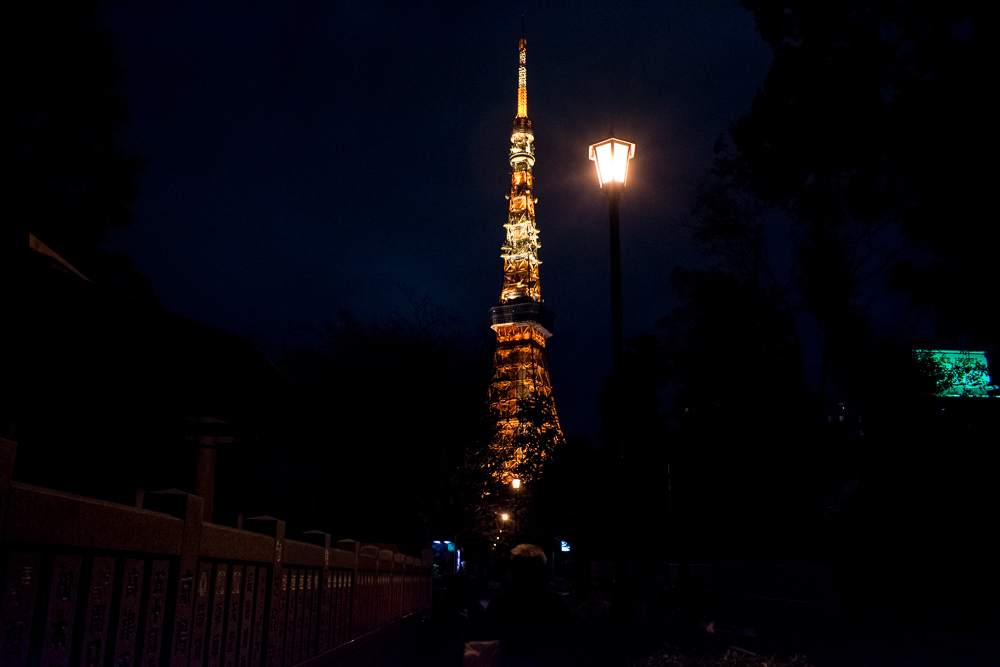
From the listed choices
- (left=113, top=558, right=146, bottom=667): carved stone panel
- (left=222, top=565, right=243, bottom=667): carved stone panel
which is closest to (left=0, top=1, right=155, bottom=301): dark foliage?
(left=222, top=565, right=243, bottom=667): carved stone panel

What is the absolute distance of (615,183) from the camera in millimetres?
8969

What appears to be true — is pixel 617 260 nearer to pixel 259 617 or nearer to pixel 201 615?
pixel 259 617

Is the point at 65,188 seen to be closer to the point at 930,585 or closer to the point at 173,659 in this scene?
the point at 173,659

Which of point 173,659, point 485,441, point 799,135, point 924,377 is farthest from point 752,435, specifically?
point 173,659

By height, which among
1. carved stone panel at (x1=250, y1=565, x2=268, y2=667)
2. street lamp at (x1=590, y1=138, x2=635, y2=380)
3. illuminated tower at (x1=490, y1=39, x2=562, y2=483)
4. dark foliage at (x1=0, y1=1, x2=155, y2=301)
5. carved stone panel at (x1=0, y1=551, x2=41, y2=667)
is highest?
illuminated tower at (x1=490, y1=39, x2=562, y2=483)

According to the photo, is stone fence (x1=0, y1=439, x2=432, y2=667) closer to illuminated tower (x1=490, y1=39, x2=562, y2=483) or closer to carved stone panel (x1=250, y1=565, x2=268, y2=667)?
carved stone panel (x1=250, y1=565, x2=268, y2=667)

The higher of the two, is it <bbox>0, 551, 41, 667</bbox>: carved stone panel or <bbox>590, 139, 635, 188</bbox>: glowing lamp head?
<bbox>590, 139, 635, 188</bbox>: glowing lamp head

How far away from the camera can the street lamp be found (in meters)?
8.88

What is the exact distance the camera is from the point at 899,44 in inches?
504

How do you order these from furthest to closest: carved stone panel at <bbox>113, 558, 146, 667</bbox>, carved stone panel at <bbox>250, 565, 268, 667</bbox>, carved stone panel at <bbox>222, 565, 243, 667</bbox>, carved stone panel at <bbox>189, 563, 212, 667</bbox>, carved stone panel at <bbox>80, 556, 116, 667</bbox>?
1. carved stone panel at <bbox>250, 565, 268, 667</bbox>
2. carved stone panel at <bbox>222, 565, 243, 667</bbox>
3. carved stone panel at <bbox>189, 563, 212, 667</bbox>
4. carved stone panel at <bbox>113, 558, 146, 667</bbox>
5. carved stone panel at <bbox>80, 556, 116, 667</bbox>

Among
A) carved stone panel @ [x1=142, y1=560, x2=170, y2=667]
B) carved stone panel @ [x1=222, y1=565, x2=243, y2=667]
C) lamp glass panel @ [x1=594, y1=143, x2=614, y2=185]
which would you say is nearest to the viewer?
carved stone panel @ [x1=142, y1=560, x2=170, y2=667]

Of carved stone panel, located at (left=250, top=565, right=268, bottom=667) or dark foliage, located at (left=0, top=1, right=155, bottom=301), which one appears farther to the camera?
dark foliage, located at (left=0, top=1, right=155, bottom=301)

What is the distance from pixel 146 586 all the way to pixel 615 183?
23.1 ft

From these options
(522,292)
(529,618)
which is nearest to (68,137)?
(529,618)
